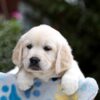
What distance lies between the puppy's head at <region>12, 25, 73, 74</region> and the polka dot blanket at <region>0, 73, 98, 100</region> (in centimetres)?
10

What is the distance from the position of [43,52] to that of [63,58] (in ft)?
0.40

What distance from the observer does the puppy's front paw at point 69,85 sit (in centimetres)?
→ 285

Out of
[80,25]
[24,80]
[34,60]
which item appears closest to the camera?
[34,60]

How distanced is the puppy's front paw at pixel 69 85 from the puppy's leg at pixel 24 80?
0.18m

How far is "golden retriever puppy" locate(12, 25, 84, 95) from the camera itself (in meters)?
2.85

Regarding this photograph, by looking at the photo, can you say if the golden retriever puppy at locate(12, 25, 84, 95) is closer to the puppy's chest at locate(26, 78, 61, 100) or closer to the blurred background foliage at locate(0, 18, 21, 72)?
the puppy's chest at locate(26, 78, 61, 100)

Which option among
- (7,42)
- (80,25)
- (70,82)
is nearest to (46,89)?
(70,82)

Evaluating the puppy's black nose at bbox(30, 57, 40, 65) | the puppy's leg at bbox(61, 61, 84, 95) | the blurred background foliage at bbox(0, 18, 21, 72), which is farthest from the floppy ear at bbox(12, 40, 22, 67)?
the blurred background foliage at bbox(0, 18, 21, 72)

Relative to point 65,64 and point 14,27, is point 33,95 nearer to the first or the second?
point 65,64

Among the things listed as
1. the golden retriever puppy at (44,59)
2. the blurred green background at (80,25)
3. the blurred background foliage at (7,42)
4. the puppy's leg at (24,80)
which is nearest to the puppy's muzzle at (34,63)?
the golden retriever puppy at (44,59)

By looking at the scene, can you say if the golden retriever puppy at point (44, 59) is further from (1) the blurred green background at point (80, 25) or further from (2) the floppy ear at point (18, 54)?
(1) the blurred green background at point (80, 25)

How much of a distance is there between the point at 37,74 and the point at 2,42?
117 centimetres

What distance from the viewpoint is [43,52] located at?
2.85 m

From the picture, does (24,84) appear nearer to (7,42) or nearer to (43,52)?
(43,52)
